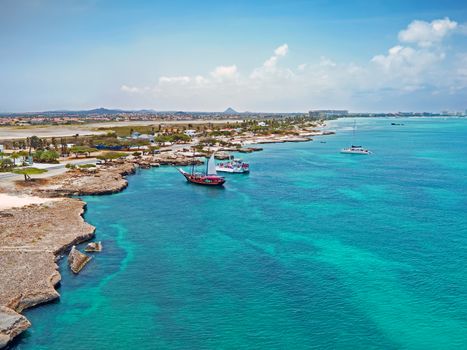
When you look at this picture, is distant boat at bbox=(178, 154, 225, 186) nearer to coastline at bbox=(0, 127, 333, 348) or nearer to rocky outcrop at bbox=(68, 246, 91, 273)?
coastline at bbox=(0, 127, 333, 348)

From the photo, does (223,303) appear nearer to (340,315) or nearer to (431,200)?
(340,315)

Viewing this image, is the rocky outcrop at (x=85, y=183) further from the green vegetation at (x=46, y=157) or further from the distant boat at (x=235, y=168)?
the distant boat at (x=235, y=168)

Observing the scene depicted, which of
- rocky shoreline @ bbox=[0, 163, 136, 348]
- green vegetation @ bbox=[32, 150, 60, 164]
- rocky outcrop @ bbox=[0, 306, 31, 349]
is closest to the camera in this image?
rocky outcrop @ bbox=[0, 306, 31, 349]

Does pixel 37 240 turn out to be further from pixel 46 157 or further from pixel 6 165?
pixel 46 157

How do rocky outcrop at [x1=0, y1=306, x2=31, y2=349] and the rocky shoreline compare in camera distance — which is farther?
the rocky shoreline

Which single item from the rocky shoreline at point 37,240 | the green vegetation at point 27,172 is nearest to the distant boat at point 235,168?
the rocky shoreline at point 37,240

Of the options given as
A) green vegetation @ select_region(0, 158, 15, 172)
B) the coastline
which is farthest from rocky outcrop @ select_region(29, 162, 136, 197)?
green vegetation @ select_region(0, 158, 15, 172)

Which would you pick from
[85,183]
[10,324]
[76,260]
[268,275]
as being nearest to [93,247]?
[76,260]
